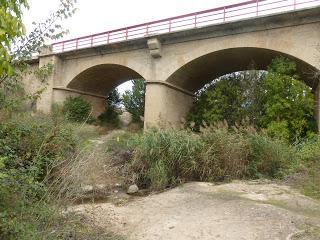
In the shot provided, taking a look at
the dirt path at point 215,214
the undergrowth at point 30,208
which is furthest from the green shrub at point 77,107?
the undergrowth at point 30,208

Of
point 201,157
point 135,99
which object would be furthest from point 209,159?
point 135,99

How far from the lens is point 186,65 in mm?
16641

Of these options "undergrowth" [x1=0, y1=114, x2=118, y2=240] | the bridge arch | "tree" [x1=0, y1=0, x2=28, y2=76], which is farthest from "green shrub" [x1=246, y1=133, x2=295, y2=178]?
the bridge arch

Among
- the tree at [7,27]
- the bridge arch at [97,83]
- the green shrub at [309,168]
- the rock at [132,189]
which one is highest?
the bridge arch at [97,83]

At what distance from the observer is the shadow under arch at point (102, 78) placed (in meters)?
20.4

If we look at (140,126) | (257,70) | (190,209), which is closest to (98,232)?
(190,209)

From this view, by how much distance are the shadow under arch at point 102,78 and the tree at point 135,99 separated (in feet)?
3.99

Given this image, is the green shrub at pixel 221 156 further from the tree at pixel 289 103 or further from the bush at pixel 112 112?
the bush at pixel 112 112

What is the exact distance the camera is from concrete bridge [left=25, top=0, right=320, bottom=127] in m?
14.1

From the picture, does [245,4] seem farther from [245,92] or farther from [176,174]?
[176,174]

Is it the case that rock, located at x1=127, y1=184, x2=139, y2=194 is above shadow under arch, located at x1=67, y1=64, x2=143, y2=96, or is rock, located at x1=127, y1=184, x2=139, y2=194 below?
below

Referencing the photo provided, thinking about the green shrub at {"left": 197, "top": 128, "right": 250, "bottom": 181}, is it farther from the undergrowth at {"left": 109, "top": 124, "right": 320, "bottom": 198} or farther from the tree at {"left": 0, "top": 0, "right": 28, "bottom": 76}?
the tree at {"left": 0, "top": 0, "right": 28, "bottom": 76}

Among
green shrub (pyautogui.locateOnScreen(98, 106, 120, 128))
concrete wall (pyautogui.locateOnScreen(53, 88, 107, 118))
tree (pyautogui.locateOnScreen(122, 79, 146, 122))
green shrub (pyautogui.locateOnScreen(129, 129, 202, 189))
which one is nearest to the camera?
green shrub (pyautogui.locateOnScreen(129, 129, 202, 189))

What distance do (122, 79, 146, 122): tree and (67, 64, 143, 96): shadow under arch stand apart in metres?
1.22
